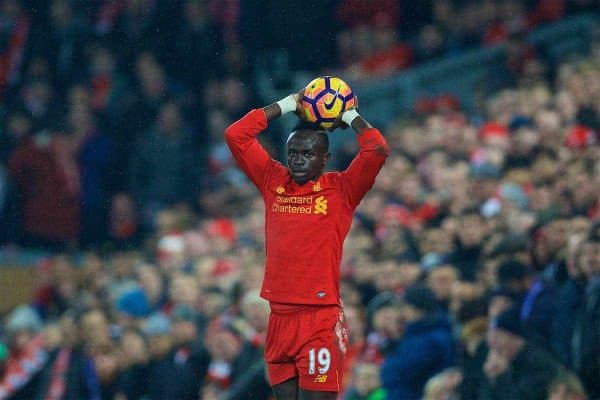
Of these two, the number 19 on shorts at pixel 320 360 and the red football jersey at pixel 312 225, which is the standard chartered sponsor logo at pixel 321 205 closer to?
the red football jersey at pixel 312 225

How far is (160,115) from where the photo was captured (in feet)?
46.1

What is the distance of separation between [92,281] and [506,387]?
5968 mm

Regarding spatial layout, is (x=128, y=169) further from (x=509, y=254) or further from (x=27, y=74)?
(x=509, y=254)

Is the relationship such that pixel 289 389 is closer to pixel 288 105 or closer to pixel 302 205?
pixel 302 205

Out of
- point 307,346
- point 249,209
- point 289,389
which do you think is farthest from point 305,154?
point 249,209

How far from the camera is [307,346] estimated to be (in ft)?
20.0

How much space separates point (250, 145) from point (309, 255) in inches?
26.9

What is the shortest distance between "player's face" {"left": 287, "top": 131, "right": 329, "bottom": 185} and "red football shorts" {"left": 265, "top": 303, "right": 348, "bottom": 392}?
2.18 feet

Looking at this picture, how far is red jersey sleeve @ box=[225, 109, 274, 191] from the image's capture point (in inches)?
251

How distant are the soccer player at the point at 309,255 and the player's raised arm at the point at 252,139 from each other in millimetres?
68

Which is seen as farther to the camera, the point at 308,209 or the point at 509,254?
the point at 509,254

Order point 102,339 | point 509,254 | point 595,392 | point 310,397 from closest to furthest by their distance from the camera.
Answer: point 310,397
point 595,392
point 509,254
point 102,339

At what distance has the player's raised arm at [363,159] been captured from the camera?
20.0 feet

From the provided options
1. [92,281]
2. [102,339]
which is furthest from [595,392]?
[92,281]
